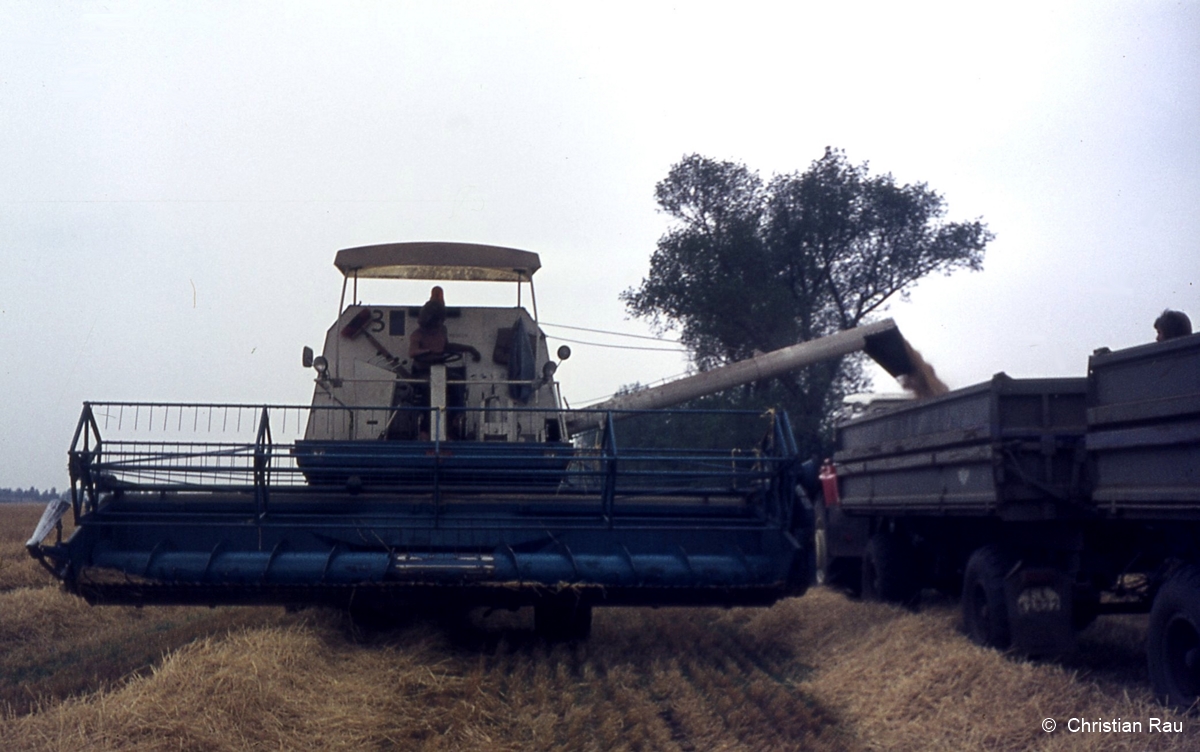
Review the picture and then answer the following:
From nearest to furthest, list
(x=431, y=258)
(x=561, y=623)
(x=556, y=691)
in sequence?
(x=556, y=691)
(x=561, y=623)
(x=431, y=258)

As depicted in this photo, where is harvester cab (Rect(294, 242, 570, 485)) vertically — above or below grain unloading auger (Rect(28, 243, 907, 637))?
above

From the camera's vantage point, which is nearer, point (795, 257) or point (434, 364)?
point (434, 364)

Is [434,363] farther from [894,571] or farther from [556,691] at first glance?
→ [894,571]

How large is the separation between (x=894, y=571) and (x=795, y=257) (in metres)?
17.5

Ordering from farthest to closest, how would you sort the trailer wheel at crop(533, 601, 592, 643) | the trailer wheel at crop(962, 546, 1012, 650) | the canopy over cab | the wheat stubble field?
the canopy over cab < the trailer wheel at crop(533, 601, 592, 643) < the trailer wheel at crop(962, 546, 1012, 650) < the wheat stubble field

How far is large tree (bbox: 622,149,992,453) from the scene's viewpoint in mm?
27328

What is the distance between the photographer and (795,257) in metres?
28.4

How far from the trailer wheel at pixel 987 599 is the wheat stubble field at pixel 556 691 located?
201mm

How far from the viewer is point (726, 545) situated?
8648 mm

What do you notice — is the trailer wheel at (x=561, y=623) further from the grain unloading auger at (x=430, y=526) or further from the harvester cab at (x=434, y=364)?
the harvester cab at (x=434, y=364)


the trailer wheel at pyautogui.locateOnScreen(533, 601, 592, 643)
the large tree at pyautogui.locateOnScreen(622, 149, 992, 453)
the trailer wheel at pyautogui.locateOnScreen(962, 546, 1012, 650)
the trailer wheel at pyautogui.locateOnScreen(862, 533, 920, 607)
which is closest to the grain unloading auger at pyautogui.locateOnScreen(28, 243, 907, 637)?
the trailer wheel at pyautogui.locateOnScreen(533, 601, 592, 643)

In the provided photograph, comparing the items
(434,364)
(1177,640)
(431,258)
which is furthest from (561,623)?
(1177,640)

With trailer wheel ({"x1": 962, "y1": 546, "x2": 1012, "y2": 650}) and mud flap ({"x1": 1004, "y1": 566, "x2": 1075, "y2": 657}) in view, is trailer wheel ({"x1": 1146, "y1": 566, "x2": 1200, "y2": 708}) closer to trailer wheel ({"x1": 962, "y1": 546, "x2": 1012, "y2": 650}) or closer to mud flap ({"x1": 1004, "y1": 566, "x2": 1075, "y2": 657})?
mud flap ({"x1": 1004, "y1": 566, "x2": 1075, "y2": 657})

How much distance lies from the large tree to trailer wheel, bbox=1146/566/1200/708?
2045 cm
